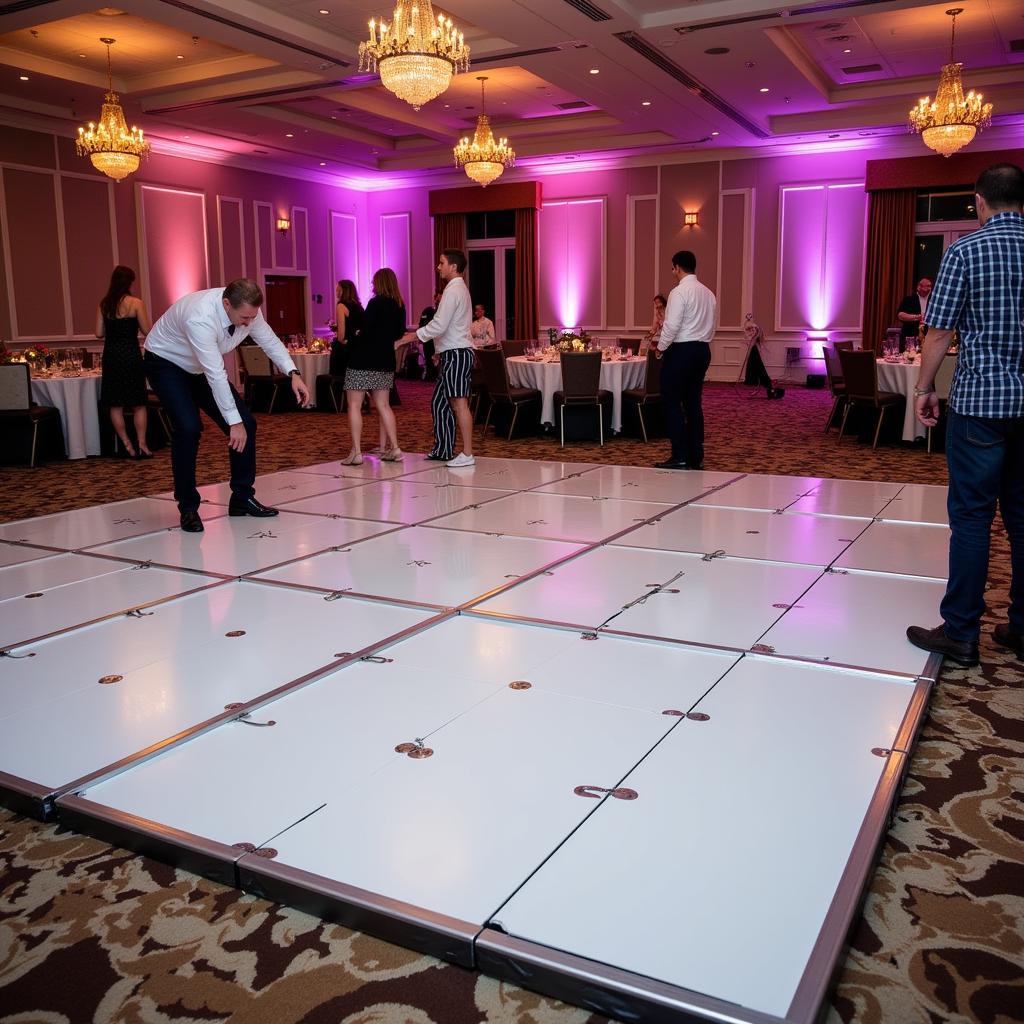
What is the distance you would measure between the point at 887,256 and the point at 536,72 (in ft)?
20.9

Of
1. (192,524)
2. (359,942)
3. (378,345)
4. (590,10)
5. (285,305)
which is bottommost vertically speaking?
(359,942)

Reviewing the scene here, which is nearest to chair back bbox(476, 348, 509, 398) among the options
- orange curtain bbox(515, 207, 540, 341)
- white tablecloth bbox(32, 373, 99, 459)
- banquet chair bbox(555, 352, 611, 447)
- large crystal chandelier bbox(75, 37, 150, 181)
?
banquet chair bbox(555, 352, 611, 447)

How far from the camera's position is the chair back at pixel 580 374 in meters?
8.65

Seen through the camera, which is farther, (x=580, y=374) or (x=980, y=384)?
(x=580, y=374)

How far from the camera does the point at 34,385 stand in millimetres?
8258

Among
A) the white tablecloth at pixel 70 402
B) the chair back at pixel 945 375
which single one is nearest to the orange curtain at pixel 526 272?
the chair back at pixel 945 375

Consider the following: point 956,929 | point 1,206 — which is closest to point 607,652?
point 956,929

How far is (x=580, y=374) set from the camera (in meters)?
8.75

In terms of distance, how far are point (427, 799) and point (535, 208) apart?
15.4m

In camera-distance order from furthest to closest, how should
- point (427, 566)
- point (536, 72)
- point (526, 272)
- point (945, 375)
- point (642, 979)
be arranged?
point (526, 272) → point (536, 72) → point (945, 375) → point (427, 566) → point (642, 979)

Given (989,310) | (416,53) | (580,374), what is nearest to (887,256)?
(580,374)

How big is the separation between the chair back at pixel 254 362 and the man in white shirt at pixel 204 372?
6.78 metres

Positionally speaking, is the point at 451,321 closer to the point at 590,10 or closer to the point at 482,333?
the point at 590,10

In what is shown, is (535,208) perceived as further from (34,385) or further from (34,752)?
(34,752)
